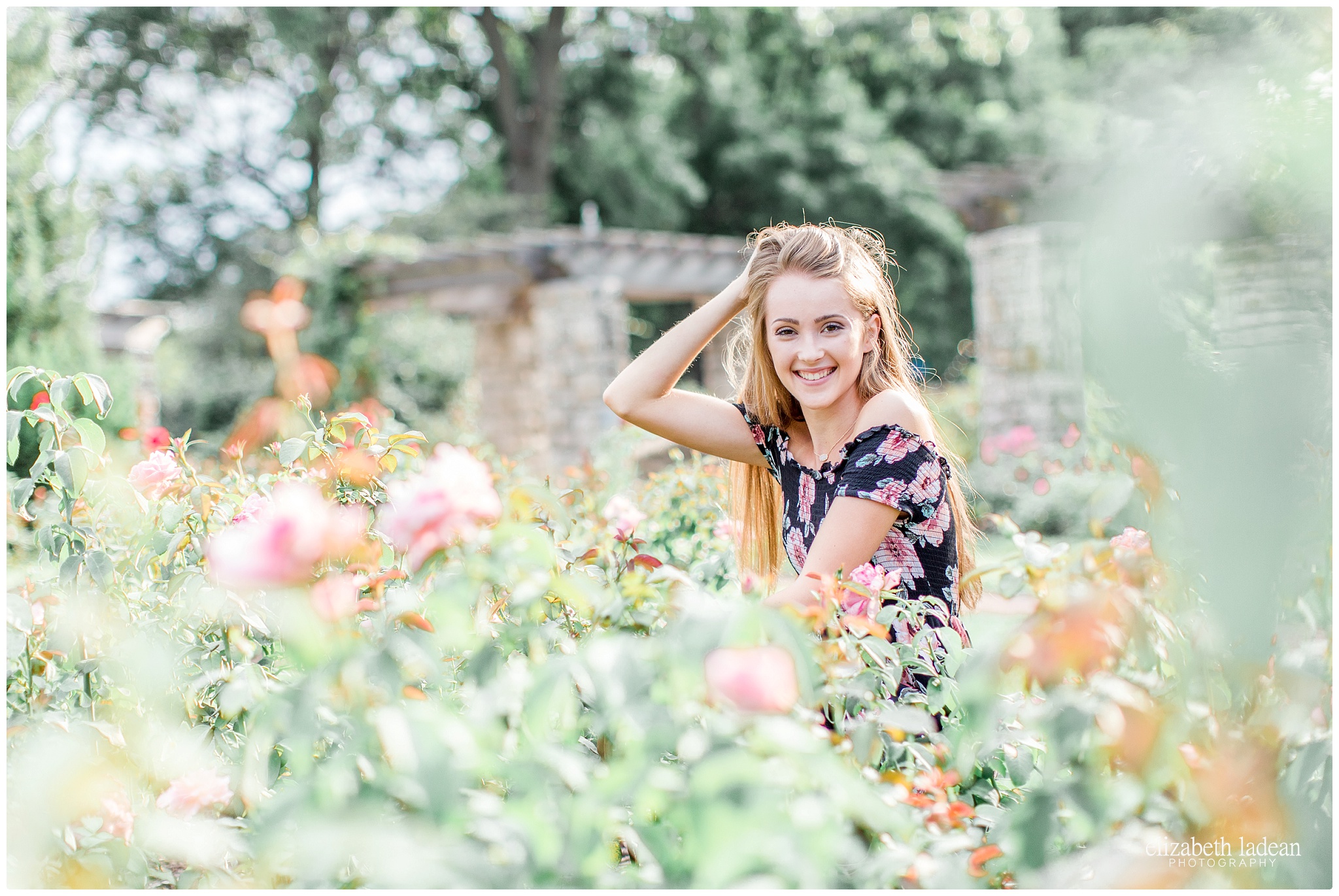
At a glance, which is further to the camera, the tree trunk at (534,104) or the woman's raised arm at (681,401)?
the tree trunk at (534,104)

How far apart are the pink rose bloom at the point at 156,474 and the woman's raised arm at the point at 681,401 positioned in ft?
2.51

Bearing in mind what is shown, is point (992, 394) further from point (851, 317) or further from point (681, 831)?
point (681, 831)

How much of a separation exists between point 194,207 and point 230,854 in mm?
17780

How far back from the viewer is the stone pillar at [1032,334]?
7.88 meters

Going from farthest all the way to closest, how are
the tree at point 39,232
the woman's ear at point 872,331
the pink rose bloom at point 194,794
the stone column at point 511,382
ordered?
the stone column at point 511,382 → the tree at point 39,232 → the woman's ear at point 872,331 → the pink rose bloom at point 194,794

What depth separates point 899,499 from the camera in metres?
1.53

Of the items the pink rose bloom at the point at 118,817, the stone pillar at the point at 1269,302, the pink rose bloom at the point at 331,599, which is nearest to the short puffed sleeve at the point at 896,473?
the stone pillar at the point at 1269,302

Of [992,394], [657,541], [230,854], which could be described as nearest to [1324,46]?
[657,541]

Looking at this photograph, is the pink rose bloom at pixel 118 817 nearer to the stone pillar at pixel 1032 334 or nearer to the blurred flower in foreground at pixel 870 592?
the blurred flower in foreground at pixel 870 592

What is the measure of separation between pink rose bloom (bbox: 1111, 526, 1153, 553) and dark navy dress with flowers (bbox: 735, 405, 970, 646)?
0.29 metres

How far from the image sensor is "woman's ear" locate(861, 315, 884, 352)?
5.87 ft

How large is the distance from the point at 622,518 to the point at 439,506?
97cm

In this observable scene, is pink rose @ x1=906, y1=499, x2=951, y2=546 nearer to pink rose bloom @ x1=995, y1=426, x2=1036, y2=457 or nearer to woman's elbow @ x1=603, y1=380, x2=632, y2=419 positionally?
woman's elbow @ x1=603, y1=380, x2=632, y2=419

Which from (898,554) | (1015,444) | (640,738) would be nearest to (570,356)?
(1015,444)
